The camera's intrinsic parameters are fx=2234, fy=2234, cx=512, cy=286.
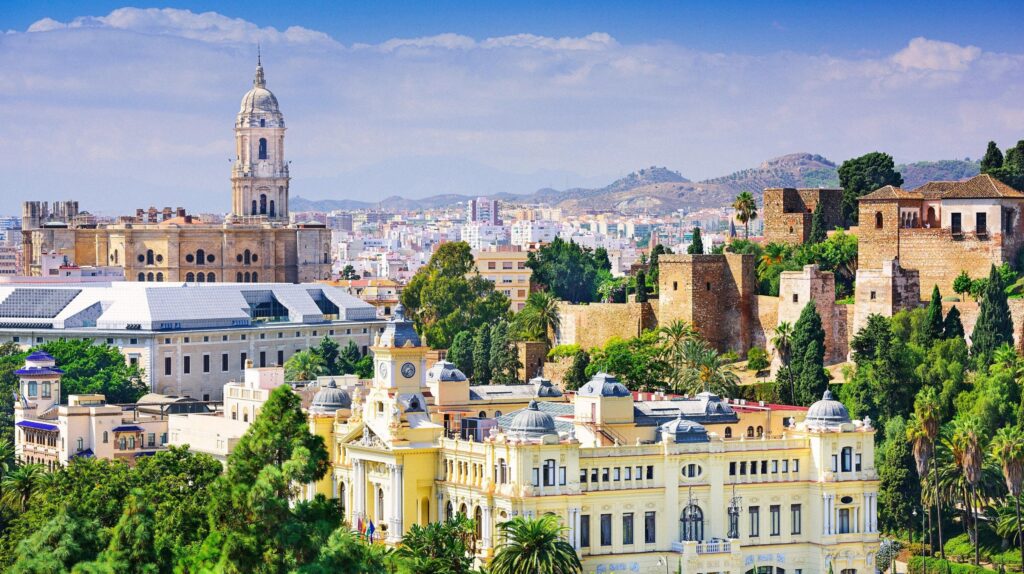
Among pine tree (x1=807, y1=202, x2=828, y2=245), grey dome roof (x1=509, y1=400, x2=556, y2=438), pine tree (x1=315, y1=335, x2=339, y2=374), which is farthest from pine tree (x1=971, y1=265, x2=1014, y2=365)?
pine tree (x1=315, y1=335, x2=339, y2=374)

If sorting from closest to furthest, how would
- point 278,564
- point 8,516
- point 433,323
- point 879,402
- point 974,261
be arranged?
point 278,564, point 8,516, point 879,402, point 974,261, point 433,323

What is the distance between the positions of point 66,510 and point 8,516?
9.05 meters

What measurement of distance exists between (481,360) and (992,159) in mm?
20757

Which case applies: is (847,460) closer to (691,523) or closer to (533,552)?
(691,523)

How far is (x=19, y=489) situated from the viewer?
55.9m

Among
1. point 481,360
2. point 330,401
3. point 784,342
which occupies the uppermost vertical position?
point 784,342

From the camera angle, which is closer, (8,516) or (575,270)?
(8,516)

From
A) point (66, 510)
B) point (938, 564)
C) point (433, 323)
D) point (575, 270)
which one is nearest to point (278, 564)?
point (66, 510)

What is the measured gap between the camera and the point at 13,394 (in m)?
79.3

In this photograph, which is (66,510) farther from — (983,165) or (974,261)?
(983,165)

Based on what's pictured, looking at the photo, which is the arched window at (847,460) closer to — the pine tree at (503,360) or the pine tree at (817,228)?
the pine tree at (503,360)

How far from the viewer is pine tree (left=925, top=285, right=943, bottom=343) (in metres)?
71.7

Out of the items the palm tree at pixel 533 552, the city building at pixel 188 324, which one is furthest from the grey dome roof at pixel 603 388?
the city building at pixel 188 324

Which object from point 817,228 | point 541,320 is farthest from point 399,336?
point 817,228
